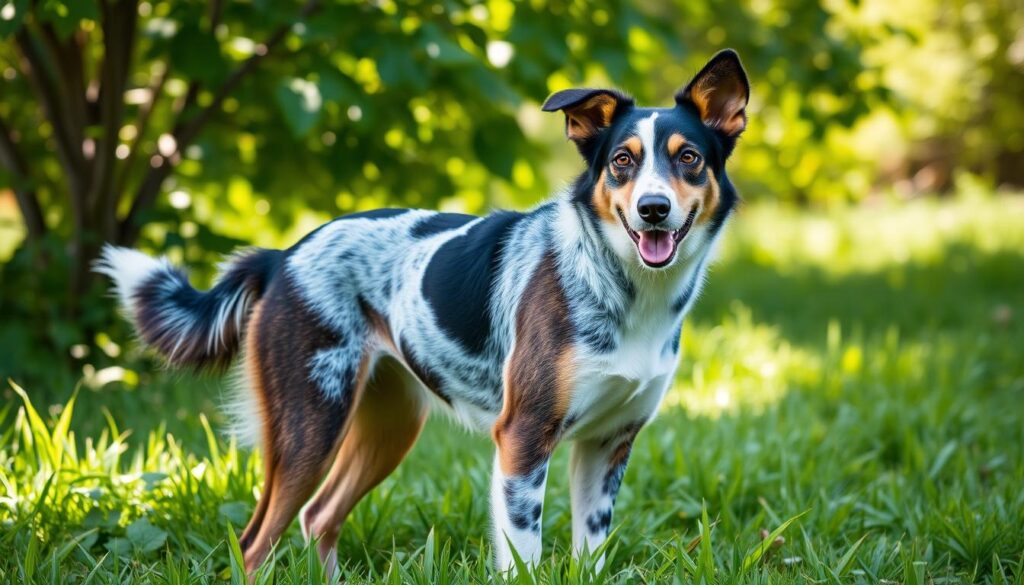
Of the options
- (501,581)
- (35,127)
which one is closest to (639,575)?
(501,581)

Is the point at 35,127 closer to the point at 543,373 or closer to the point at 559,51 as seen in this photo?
the point at 559,51

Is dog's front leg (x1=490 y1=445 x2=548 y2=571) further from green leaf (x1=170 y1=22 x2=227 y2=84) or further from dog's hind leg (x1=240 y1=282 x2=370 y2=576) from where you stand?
green leaf (x1=170 y1=22 x2=227 y2=84)

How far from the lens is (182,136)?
226 inches

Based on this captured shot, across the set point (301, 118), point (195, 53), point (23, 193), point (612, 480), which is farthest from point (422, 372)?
point (23, 193)

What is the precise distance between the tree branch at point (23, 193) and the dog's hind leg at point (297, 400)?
2880 millimetres

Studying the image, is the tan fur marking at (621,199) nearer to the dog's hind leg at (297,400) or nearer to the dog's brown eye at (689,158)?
the dog's brown eye at (689,158)

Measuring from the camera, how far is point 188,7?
5.10m

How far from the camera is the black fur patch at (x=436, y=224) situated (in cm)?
364

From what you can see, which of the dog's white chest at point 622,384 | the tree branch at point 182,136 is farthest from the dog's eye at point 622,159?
the tree branch at point 182,136

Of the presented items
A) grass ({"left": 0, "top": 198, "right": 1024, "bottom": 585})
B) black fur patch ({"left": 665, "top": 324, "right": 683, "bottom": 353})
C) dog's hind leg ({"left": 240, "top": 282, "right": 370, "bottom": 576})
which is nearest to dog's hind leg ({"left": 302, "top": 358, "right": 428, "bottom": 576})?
grass ({"left": 0, "top": 198, "right": 1024, "bottom": 585})

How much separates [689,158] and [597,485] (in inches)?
44.7

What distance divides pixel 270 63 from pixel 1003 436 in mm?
4396

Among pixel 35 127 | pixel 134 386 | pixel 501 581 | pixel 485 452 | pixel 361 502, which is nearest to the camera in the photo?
pixel 501 581

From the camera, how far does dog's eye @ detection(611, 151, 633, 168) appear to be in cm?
312
